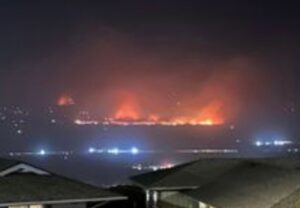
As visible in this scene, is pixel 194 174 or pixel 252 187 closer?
pixel 252 187

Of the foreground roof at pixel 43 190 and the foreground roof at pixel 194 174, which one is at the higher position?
the foreground roof at pixel 194 174

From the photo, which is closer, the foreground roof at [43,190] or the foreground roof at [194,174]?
the foreground roof at [43,190]

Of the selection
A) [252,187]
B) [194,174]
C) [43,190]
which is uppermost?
[194,174]

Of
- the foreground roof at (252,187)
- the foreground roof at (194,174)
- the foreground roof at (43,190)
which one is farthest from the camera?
the foreground roof at (194,174)

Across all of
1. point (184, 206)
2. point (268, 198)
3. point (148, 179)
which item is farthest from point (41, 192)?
point (148, 179)

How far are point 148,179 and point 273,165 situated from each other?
6.88 meters

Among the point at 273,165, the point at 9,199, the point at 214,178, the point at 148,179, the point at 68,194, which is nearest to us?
the point at 9,199

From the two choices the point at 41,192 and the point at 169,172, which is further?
the point at 169,172

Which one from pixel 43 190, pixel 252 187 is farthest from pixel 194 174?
pixel 43 190

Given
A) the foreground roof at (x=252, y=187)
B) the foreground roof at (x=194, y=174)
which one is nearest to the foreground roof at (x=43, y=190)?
the foreground roof at (x=252, y=187)

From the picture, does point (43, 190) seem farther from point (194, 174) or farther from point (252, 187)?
point (194, 174)

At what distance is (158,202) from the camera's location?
27.8 m

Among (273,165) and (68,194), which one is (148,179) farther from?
(68,194)

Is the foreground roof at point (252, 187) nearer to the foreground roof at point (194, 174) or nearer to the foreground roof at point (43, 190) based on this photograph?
the foreground roof at point (194, 174)
